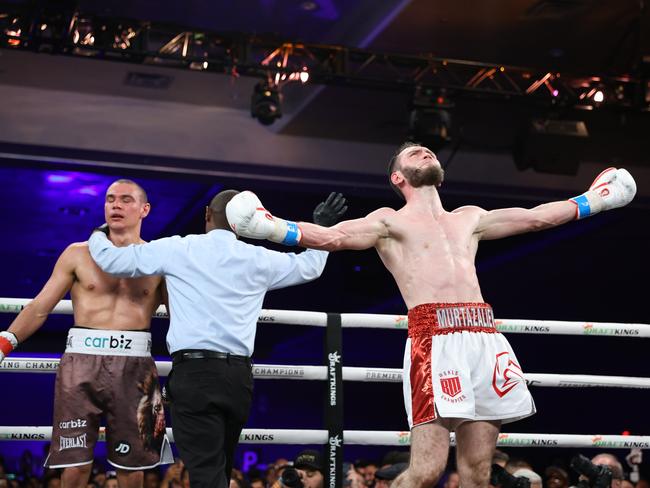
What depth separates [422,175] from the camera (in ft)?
11.6

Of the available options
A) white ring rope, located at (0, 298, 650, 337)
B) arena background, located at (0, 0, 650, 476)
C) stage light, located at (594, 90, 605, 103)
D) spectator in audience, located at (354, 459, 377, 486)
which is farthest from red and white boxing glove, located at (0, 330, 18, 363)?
stage light, located at (594, 90, 605, 103)

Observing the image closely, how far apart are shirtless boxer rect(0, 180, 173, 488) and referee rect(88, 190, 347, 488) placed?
183 mm

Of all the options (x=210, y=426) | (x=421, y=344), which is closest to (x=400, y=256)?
(x=421, y=344)

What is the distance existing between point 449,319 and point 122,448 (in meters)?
1.36

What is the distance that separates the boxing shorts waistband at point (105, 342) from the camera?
3703 mm

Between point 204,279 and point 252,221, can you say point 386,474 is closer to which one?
point 204,279

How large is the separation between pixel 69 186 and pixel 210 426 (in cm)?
769

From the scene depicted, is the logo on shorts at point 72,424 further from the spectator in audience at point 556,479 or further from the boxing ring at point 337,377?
the spectator in audience at point 556,479

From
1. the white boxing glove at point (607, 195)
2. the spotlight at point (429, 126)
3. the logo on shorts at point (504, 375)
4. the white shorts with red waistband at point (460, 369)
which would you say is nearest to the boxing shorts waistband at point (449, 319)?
the white shorts with red waistband at point (460, 369)

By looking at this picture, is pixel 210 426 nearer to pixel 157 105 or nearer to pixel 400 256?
pixel 400 256

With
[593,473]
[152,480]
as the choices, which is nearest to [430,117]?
[152,480]

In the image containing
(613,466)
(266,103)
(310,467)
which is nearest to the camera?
(310,467)

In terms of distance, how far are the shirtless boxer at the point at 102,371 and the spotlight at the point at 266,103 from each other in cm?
457

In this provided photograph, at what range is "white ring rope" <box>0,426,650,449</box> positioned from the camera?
385 centimetres
